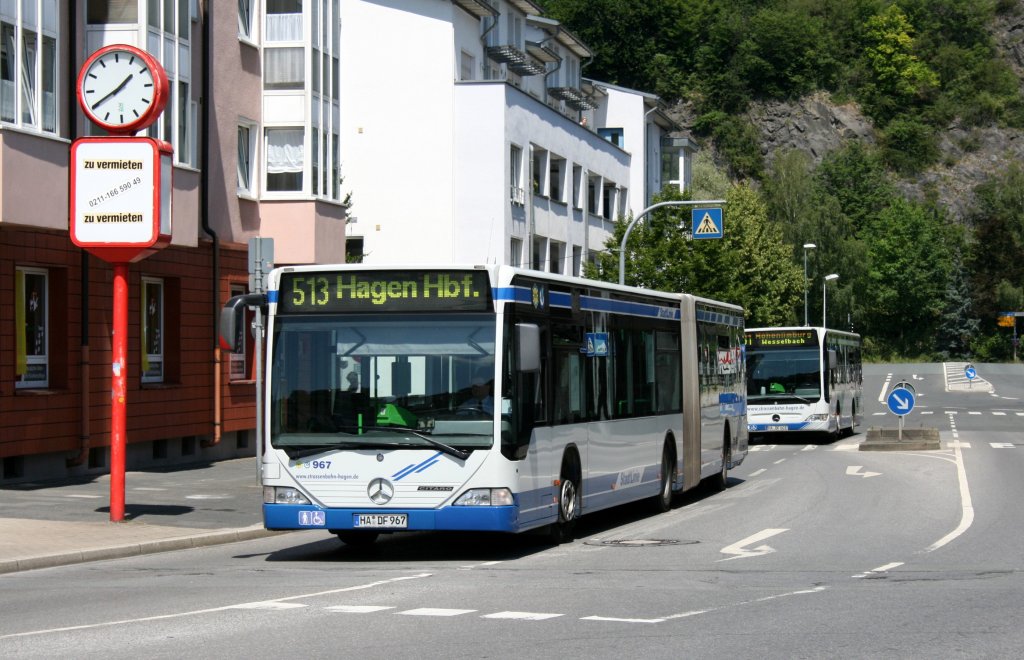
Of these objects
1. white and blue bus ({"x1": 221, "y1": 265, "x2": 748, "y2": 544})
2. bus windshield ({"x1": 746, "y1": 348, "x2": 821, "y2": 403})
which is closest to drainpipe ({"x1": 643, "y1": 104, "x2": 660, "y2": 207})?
bus windshield ({"x1": 746, "y1": 348, "x2": 821, "y2": 403})

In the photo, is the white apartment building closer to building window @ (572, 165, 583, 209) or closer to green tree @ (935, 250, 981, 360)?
building window @ (572, 165, 583, 209)

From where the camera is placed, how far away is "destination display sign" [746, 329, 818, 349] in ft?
126

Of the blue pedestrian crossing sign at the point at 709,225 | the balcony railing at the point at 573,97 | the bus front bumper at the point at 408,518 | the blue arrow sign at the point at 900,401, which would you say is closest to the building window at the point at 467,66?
the blue pedestrian crossing sign at the point at 709,225

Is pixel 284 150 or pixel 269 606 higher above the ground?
pixel 284 150

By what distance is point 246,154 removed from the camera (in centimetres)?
3117

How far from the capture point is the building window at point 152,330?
89.2ft

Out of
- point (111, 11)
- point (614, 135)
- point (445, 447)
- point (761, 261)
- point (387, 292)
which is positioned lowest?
point (445, 447)

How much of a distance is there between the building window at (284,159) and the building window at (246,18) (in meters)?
1.94

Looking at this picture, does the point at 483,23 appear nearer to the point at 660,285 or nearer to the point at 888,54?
the point at 660,285

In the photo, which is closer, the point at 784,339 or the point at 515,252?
the point at 784,339

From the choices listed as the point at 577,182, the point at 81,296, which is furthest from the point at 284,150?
the point at 577,182

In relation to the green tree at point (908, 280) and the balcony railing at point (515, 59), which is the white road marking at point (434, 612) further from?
the green tree at point (908, 280)

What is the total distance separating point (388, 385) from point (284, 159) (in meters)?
18.5

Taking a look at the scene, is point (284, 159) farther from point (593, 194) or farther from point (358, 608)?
point (593, 194)
